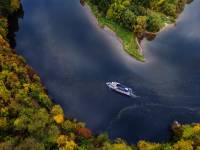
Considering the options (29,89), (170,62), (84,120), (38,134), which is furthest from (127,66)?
(38,134)

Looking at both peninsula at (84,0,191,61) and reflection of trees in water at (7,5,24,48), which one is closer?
reflection of trees in water at (7,5,24,48)

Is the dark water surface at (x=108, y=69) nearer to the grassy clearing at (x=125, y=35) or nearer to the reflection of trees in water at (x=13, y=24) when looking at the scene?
the reflection of trees in water at (x=13, y=24)

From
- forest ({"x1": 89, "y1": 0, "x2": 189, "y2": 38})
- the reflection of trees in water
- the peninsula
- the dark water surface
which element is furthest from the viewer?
forest ({"x1": 89, "y1": 0, "x2": 189, "y2": 38})

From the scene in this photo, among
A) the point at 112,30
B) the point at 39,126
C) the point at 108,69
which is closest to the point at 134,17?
the point at 112,30

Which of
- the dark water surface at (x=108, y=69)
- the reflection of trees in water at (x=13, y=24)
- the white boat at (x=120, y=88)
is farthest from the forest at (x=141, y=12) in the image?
the white boat at (x=120, y=88)

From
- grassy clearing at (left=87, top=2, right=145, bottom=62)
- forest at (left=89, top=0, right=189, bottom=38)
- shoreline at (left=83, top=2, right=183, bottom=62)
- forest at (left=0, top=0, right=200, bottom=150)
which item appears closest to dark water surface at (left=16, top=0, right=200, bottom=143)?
shoreline at (left=83, top=2, right=183, bottom=62)

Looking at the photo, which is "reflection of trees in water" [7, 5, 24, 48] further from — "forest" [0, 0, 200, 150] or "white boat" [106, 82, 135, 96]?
"white boat" [106, 82, 135, 96]
